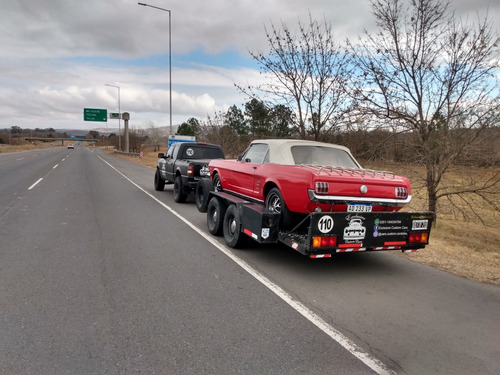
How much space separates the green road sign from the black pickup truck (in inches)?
2086

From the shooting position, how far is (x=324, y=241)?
4777mm

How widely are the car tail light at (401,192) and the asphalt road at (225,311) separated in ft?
3.70

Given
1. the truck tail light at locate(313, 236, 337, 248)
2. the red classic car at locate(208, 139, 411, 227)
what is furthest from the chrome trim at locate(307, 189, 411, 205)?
the truck tail light at locate(313, 236, 337, 248)

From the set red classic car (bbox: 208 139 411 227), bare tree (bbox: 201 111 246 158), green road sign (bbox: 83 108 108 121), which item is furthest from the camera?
green road sign (bbox: 83 108 108 121)

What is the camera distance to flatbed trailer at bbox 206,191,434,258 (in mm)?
4766

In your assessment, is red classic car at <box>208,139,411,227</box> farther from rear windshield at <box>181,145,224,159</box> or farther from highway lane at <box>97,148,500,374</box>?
rear windshield at <box>181,145,224,159</box>

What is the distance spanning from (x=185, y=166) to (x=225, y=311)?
7.91 metres

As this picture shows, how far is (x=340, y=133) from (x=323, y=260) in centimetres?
604

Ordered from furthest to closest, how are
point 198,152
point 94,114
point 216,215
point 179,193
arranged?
point 94,114 → point 198,152 → point 179,193 → point 216,215

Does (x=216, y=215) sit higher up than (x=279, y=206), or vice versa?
(x=279, y=206)

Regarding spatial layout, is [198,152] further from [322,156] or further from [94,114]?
[94,114]

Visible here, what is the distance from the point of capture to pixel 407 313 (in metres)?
4.05

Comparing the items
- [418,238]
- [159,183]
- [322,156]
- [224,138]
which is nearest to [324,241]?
[418,238]

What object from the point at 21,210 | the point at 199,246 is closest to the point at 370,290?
the point at 199,246
